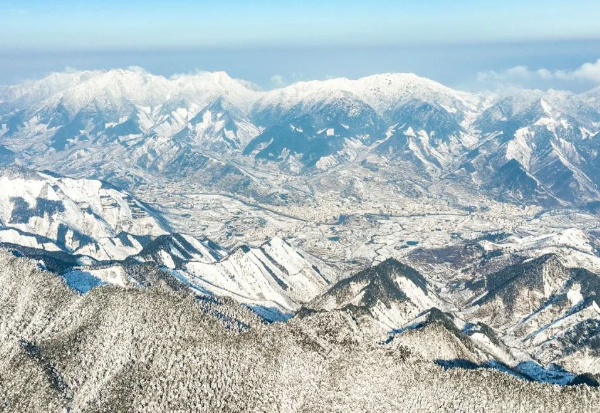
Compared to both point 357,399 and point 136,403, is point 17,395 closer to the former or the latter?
point 136,403

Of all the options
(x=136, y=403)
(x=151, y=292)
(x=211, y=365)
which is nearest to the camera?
(x=136, y=403)

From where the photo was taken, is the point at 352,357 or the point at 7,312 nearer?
the point at 352,357

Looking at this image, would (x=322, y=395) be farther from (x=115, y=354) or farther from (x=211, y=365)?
(x=115, y=354)

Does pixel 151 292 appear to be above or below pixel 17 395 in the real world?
above

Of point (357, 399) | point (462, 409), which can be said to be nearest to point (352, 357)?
Result: point (357, 399)

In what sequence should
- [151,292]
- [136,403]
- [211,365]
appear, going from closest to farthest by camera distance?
[136,403] → [211,365] → [151,292]

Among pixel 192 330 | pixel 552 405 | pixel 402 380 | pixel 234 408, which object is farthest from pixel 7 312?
pixel 552 405
